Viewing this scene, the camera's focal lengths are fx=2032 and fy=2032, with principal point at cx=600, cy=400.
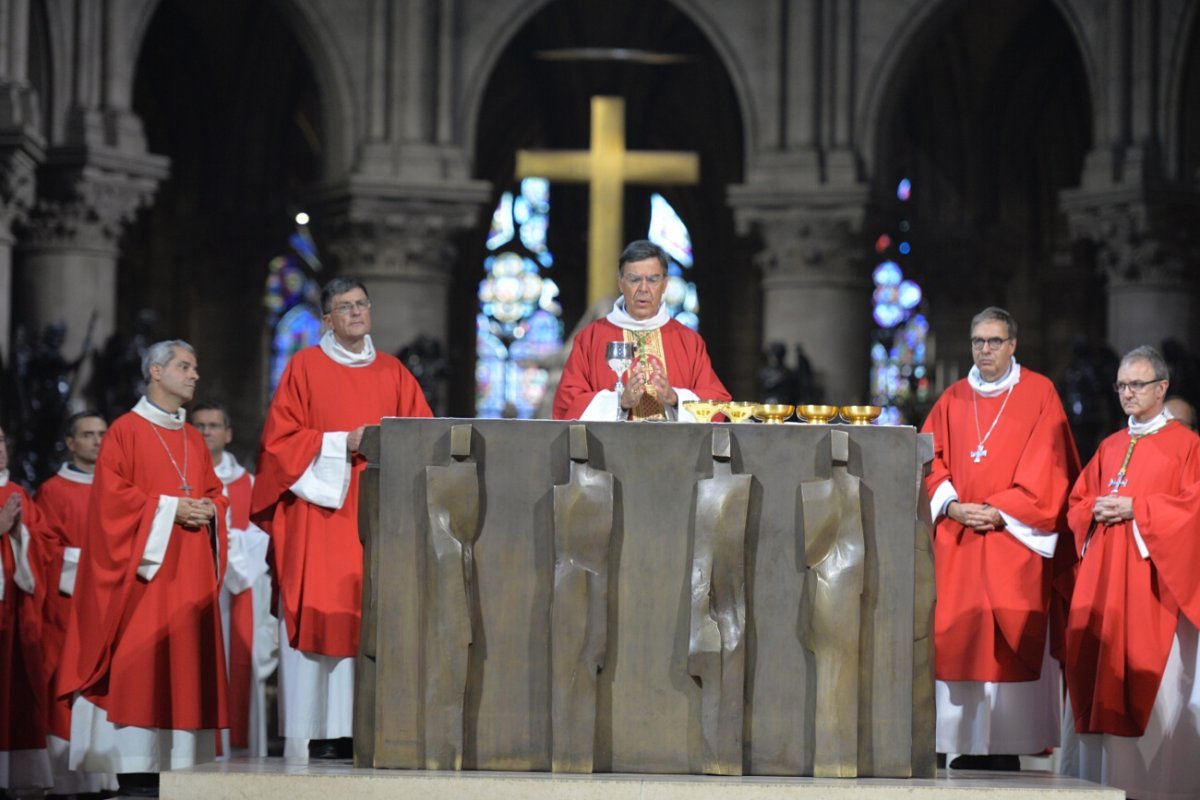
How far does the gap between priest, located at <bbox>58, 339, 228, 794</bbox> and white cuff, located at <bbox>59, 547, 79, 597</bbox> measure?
1.18m

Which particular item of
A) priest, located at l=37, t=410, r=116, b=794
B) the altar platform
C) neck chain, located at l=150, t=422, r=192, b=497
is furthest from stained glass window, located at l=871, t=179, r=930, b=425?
the altar platform

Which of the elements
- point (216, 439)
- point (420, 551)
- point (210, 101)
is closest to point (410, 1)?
point (210, 101)

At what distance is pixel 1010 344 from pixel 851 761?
240 cm

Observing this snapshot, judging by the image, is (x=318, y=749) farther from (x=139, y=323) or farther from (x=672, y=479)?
(x=139, y=323)

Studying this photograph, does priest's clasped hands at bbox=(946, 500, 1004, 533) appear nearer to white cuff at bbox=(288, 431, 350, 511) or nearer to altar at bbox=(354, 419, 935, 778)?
altar at bbox=(354, 419, 935, 778)

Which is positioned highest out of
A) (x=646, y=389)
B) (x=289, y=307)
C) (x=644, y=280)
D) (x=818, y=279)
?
(x=289, y=307)

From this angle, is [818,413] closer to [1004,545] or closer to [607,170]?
[1004,545]

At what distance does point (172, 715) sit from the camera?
7555 millimetres

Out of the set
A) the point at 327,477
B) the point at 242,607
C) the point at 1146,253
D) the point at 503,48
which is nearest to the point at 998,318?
the point at 327,477

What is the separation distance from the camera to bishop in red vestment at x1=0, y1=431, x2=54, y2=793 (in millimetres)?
8289

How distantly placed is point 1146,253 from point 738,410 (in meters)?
10.8

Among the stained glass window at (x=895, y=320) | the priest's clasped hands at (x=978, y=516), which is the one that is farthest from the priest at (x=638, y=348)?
the stained glass window at (x=895, y=320)

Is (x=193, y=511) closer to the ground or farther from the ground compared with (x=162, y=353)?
closer to the ground

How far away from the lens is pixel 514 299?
26.3m
